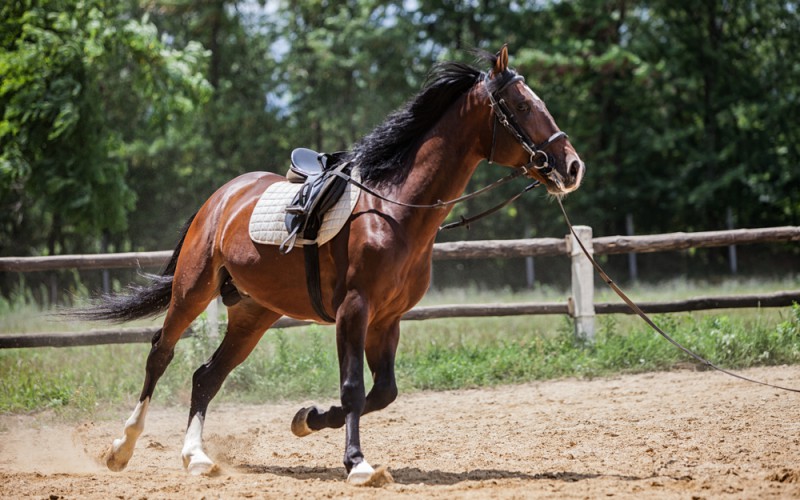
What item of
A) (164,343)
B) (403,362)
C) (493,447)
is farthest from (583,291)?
(164,343)

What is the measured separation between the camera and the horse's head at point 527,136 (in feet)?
14.8

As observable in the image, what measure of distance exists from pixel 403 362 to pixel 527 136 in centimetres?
444

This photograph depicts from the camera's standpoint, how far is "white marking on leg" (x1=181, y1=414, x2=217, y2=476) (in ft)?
16.6

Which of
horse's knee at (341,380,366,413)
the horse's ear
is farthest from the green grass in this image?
the horse's ear

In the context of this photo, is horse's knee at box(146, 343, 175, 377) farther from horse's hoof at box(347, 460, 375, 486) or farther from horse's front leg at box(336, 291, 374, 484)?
horse's hoof at box(347, 460, 375, 486)

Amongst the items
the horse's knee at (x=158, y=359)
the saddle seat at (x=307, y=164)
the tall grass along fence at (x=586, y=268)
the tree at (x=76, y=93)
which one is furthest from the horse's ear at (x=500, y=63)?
the tree at (x=76, y=93)

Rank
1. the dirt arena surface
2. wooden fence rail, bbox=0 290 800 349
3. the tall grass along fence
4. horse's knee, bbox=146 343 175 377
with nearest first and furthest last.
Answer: the dirt arena surface, horse's knee, bbox=146 343 175 377, wooden fence rail, bbox=0 290 800 349, the tall grass along fence

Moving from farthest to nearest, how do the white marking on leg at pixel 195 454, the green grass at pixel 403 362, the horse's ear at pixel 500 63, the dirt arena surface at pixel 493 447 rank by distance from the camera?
the green grass at pixel 403 362 < the white marking on leg at pixel 195 454 < the horse's ear at pixel 500 63 < the dirt arena surface at pixel 493 447

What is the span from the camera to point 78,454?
5941 millimetres

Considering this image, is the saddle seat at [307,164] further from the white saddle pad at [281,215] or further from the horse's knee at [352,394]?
the horse's knee at [352,394]

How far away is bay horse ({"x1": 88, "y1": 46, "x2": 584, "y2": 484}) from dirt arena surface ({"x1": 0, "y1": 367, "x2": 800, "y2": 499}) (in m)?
0.42

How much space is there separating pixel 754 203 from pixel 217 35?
1715 centimetres

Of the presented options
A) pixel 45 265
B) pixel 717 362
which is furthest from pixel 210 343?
pixel 717 362

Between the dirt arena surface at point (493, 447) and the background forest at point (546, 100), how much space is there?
569 inches
